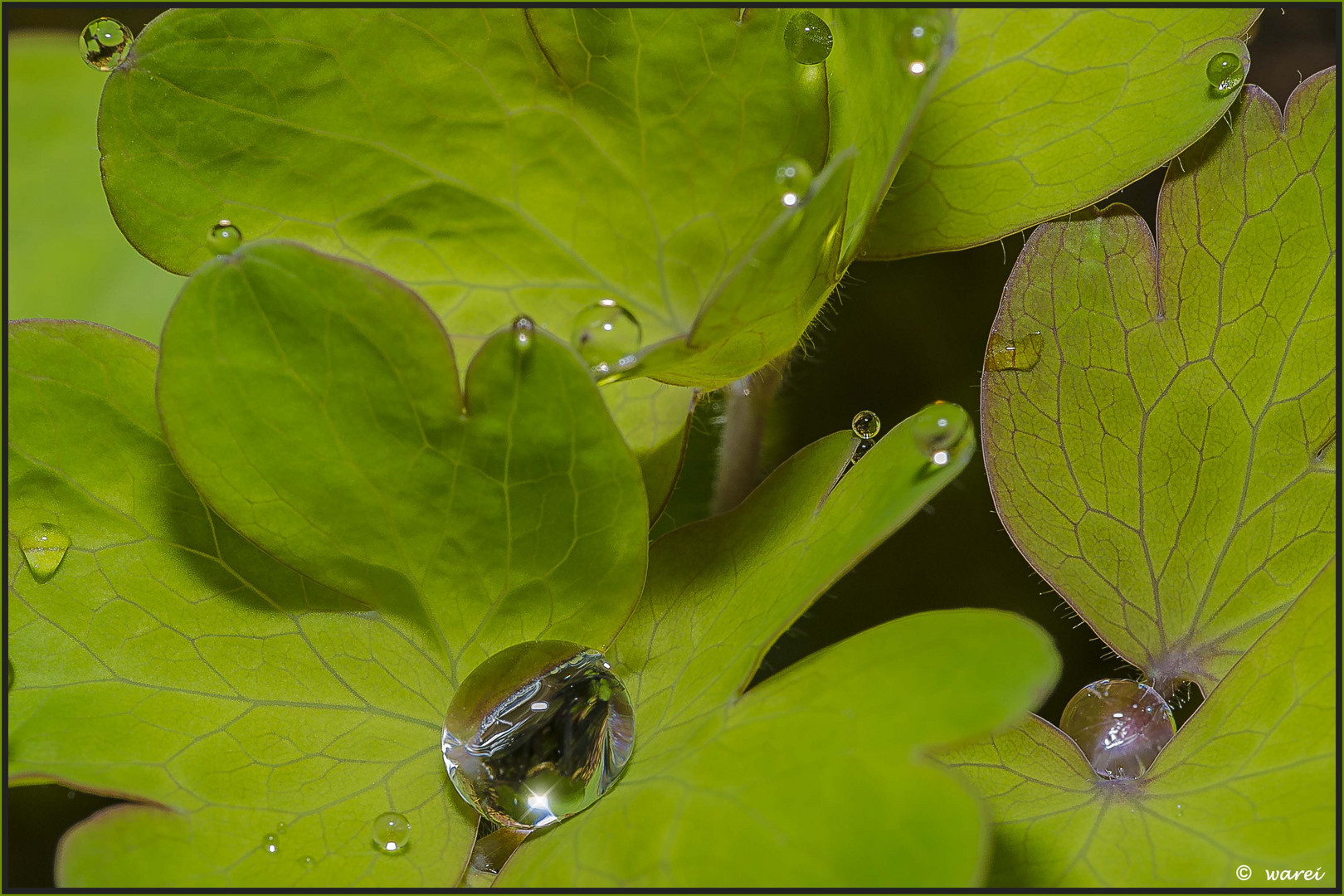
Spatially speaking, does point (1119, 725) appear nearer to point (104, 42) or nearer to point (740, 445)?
point (740, 445)

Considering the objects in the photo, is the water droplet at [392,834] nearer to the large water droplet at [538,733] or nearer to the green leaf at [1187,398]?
the large water droplet at [538,733]

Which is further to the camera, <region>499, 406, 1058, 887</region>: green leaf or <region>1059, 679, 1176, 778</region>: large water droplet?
<region>1059, 679, 1176, 778</region>: large water droplet

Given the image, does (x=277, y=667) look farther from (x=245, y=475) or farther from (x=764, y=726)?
(x=764, y=726)

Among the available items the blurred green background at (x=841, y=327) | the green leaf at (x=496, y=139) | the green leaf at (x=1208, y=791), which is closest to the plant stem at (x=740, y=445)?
the blurred green background at (x=841, y=327)

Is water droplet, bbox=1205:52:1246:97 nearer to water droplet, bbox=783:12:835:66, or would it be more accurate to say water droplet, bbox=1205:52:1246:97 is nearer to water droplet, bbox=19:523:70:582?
water droplet, bbox=783:12:835:66

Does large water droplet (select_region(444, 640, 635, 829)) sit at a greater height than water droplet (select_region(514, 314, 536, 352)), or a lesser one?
lesser

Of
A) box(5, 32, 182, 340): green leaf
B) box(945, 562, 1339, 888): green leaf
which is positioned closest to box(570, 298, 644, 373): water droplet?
box(945, 562, 1339, 888): green leaf

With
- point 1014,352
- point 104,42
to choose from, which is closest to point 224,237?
point 104,42
